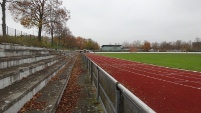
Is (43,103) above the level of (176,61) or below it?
above

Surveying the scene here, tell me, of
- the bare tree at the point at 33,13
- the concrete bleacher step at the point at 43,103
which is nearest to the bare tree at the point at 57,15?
the bare tree at the point at 33,13

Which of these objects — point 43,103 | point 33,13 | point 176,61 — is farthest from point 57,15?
point 43,103

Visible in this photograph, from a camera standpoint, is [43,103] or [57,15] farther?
[57,15]

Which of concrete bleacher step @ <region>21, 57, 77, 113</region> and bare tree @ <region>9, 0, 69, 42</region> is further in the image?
bare tree @ <region>9, 0, 69, 42</region>

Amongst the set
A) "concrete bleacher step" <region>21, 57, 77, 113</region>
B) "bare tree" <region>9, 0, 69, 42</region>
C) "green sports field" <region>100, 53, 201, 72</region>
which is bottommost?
"green sports field" <region>100, 53, 201, 72</region>

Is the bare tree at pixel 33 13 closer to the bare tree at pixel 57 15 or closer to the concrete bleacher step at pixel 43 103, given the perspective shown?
the bare tree at pixel 57 15

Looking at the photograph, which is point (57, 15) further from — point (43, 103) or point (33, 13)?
point (43, 103)

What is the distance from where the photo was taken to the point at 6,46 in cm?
1119

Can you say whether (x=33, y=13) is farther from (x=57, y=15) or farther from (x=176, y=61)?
(x=176, y=61)

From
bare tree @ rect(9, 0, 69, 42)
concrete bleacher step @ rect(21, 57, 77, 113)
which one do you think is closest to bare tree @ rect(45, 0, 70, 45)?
bare tree @ rect(9, 0, 69, 42)

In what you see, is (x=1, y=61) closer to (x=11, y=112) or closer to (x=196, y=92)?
(x=11, y=112)

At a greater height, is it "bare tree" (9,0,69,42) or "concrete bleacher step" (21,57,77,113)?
"bare tree" (9,0,69,42)

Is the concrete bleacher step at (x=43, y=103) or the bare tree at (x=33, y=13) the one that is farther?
the bare tree at (x=33, y=13)

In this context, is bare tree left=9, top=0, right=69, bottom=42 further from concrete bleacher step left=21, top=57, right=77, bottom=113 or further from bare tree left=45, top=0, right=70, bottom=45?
concrete bleacher step left=21, top=57, right=77, bottom=113
